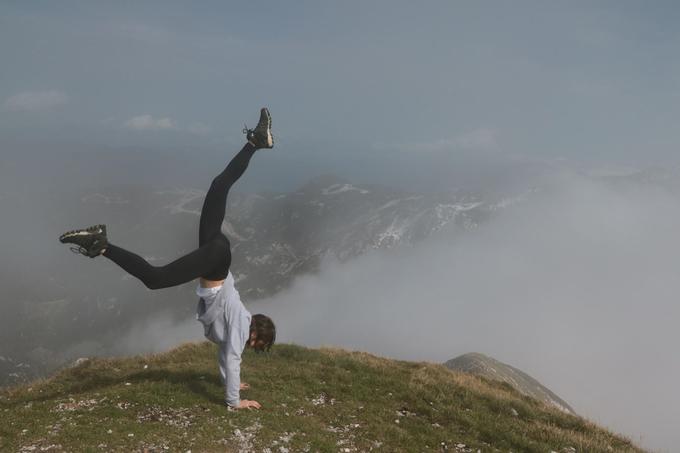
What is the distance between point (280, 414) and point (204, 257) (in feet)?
18.9

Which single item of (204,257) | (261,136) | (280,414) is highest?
(261,136)

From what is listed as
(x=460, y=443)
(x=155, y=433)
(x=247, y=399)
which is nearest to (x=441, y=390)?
(x=460, y=443)

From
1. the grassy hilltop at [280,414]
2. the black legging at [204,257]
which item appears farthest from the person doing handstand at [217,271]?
the grassy hilltop at [280,414]

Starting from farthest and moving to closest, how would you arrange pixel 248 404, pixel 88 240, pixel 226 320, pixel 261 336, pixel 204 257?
pixel 248 404 → pixel 261 336 → pixel 226 320 → pixel 204 257 → pixel 88 240

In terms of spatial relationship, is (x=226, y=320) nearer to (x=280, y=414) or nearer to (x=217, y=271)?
(x=217, y=271)

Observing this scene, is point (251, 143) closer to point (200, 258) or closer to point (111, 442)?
point (200, 258)

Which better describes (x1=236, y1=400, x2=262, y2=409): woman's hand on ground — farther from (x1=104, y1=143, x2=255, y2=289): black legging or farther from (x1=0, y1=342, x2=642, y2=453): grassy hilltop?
(x1=104, y1=143, x2=255, y2=289): black legging

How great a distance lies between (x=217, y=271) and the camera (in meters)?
10.8

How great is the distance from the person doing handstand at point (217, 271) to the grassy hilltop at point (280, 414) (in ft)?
4.81

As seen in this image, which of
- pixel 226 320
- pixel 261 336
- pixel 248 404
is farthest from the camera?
pixel 248 404

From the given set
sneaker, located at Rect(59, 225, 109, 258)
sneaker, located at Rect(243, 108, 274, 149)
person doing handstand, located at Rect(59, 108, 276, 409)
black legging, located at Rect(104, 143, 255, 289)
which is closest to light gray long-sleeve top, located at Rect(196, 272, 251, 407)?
person doing handstand, located at Rect(59, 108, 276, 409)

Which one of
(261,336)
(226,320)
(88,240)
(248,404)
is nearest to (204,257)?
(226,320)

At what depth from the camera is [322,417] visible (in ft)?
45.2

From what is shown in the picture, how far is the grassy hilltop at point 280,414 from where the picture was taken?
11.2m
